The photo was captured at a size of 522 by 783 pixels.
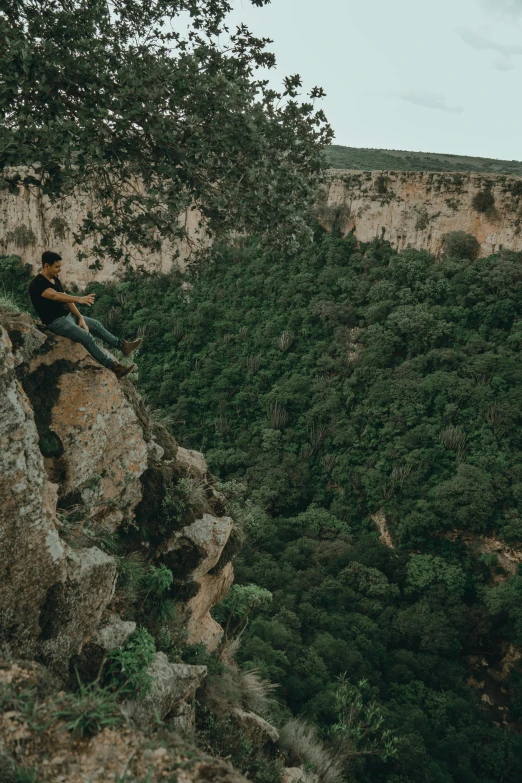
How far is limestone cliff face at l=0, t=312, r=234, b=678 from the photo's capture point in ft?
14.2

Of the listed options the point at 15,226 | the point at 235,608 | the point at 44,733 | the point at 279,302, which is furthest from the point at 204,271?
the point at 15,226

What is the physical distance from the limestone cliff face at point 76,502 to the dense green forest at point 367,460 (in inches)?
68.2

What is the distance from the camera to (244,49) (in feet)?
20.6

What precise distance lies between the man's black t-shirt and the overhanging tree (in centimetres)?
78

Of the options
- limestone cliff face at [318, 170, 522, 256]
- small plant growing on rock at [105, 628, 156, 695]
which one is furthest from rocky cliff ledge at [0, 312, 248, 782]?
limestone cliff face at [318, 170, 522, 256]

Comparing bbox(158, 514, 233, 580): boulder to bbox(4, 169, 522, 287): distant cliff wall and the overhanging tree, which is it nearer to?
the overhanging tree

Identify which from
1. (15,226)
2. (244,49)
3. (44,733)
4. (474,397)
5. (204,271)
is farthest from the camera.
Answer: (15,226)

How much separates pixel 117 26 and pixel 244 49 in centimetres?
162

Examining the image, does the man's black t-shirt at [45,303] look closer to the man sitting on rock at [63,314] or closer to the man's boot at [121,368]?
the man sitting on rock at [63,314]

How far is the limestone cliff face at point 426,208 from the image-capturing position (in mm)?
25984

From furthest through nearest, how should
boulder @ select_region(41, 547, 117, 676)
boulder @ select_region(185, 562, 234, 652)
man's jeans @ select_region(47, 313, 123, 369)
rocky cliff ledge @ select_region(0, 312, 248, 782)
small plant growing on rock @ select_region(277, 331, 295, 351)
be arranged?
small plant growing on rock @ select_region(277, 331, 295, 351) < boulder @ select_region(185, 562, 234, 652) < man's jeans @ select_region(47, 313, 123, 369) < boulder @ select_region(41, 547, 117, 676) < rocky cliff ledge @ select_region(0, 312, 248, 782)

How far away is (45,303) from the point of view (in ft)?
19.2

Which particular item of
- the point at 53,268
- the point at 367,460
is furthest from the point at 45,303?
the point at 367,460

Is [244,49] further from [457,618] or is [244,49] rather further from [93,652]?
[457,618]
